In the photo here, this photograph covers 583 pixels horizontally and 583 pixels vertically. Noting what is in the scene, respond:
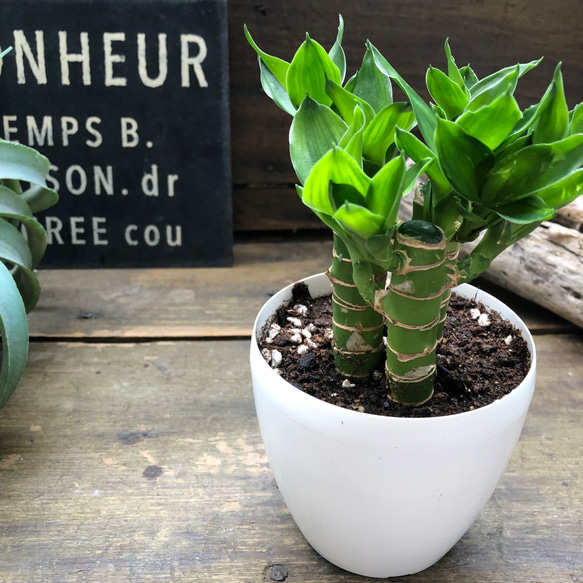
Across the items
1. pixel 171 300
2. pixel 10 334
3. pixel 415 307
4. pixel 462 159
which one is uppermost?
pixel 462 159

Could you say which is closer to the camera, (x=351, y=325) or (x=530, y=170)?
(x=530, y=170)

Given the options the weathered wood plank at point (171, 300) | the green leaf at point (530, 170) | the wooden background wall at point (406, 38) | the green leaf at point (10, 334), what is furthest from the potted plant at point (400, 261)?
the wooden background wall at point (406, 38)

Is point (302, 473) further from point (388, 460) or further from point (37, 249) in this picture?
point (37, 249)

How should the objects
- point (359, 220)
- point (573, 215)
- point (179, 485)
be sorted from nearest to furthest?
point (359, 220)
point (179, 485)
point (573, 215)

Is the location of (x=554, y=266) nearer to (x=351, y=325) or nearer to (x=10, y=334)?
(x=351, y=325)

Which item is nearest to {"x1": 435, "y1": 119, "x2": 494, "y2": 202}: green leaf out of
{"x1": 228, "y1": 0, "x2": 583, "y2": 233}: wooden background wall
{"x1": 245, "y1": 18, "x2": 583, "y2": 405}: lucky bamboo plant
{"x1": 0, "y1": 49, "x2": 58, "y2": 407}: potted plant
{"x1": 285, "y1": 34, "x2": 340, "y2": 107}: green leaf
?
{"x1": 245, "y1": 18, "x2": 583, "y2": 405}: lucky bamboo plant

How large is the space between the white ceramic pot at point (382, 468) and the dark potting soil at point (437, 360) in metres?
0.03

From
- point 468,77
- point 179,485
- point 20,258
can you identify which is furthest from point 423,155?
point 20,258

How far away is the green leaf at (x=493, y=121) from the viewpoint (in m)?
0.31

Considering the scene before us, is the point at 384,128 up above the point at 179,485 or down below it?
above

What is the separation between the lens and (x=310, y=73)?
0.39 m

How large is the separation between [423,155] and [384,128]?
1.5 inches

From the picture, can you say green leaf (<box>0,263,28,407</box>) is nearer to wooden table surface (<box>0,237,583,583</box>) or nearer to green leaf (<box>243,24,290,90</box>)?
wooden table surface (<box>0,237,583,583</box>)

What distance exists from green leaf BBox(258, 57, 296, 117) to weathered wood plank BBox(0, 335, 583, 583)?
0.34 metres
